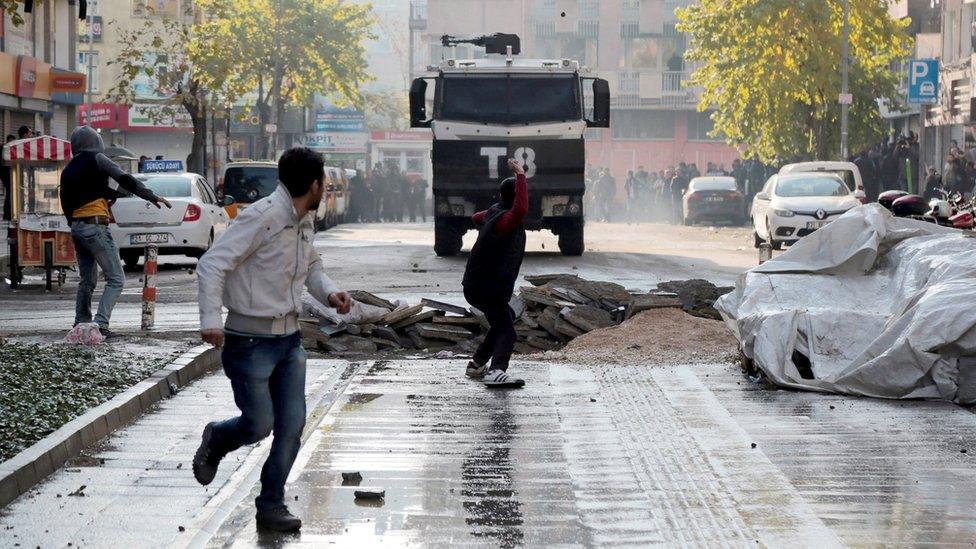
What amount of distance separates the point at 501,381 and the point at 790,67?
119 ft

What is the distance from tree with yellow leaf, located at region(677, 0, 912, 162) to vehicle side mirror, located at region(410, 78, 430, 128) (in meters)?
A: 21.0

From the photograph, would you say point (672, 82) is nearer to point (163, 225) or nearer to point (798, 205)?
point (798, 205)

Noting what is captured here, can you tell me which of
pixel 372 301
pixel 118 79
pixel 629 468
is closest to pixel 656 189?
pixel 118 79

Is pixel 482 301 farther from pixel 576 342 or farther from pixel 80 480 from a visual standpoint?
pixel 80 480

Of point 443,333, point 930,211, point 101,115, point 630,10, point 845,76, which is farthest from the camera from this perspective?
point 630,10

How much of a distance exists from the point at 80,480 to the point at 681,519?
303cm

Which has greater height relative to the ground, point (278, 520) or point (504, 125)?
point (504, 125)

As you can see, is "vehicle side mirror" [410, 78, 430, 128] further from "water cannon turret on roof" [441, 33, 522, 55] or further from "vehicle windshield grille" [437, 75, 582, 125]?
"water cannon turret on roof" [441, 33, 522, 55]

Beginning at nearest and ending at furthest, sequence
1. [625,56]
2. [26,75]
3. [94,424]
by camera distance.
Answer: [94,424]
[26,75]
[625,56]

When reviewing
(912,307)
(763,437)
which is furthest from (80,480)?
(912,307)

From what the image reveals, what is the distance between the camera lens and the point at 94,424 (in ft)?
30.9

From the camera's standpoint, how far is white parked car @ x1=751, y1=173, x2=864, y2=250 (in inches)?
1216

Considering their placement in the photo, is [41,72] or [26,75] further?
[41,72]

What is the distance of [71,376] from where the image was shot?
11383 millimetres
